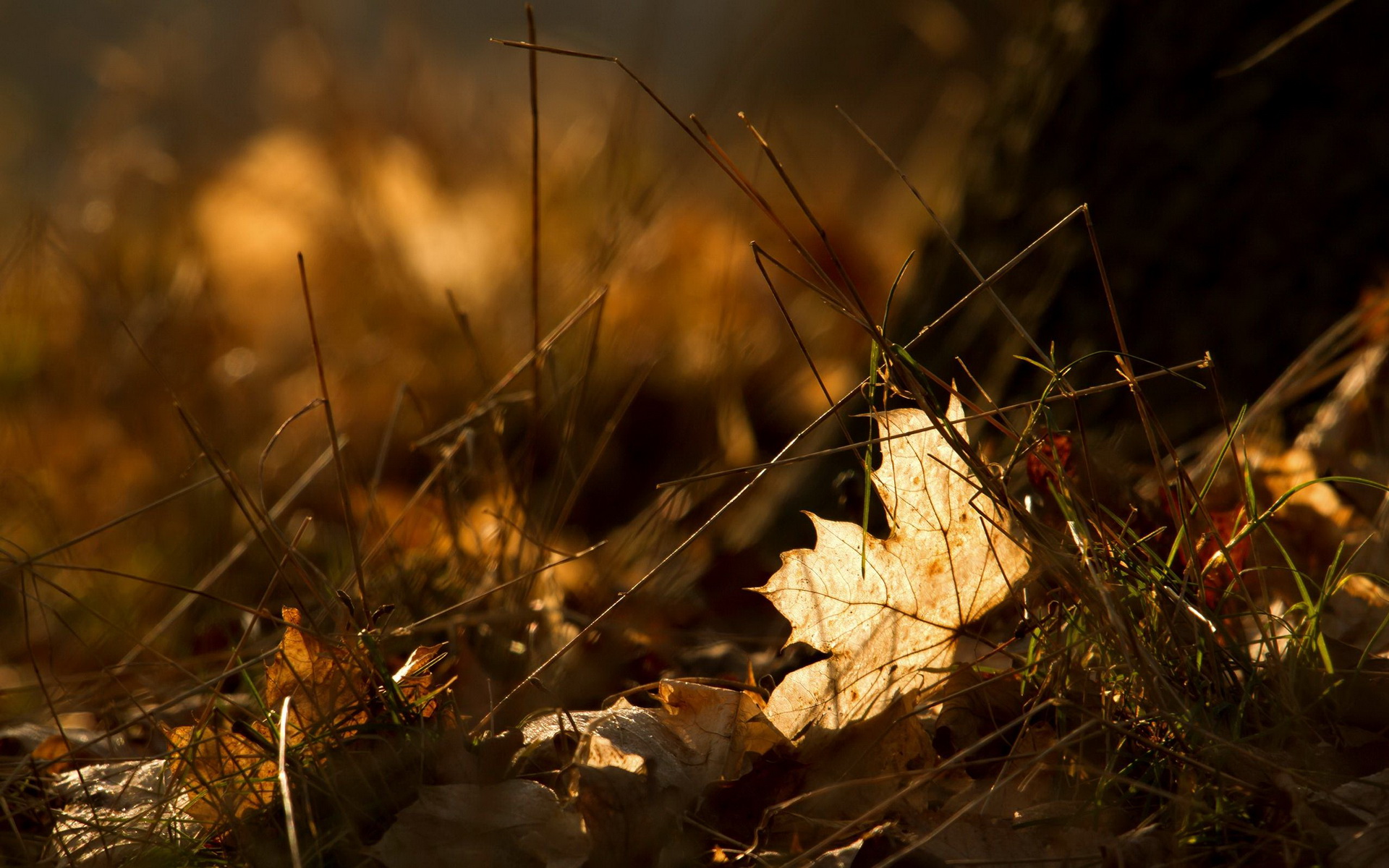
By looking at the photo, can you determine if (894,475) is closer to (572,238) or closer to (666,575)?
(666,575)

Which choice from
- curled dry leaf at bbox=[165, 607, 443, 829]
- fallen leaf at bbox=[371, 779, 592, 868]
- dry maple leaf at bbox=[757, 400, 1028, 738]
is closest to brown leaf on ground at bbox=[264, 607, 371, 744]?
curled dry leaf at bbox=[165, 607, 443, 829]

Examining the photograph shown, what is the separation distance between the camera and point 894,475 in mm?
793

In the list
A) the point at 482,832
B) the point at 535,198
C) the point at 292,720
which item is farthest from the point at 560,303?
the point at 482,832

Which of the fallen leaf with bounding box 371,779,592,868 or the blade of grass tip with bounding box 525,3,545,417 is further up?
the blade of grass tip with bounding box 525,3,545,417

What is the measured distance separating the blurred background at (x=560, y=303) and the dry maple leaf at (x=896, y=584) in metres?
0.26

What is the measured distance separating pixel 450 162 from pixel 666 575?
3.15 meters

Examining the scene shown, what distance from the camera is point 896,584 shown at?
785mm

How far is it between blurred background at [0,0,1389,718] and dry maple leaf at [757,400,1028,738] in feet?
0.85

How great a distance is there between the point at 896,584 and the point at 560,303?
1.23 metres

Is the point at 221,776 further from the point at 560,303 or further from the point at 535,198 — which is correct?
the point at 560,303

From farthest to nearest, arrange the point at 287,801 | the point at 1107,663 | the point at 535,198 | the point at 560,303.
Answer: the point at 560,303 < the point at 535,198 < the point at 1107,663 < the point at 287,801

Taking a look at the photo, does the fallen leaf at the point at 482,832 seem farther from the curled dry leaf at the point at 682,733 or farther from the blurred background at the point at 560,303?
the blurred background at the point at 560,303

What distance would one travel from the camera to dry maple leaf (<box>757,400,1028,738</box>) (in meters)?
0.77

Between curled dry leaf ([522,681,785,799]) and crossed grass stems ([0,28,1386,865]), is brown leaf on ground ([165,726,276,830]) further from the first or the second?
curled dry leaf ([522,681,785,799])
